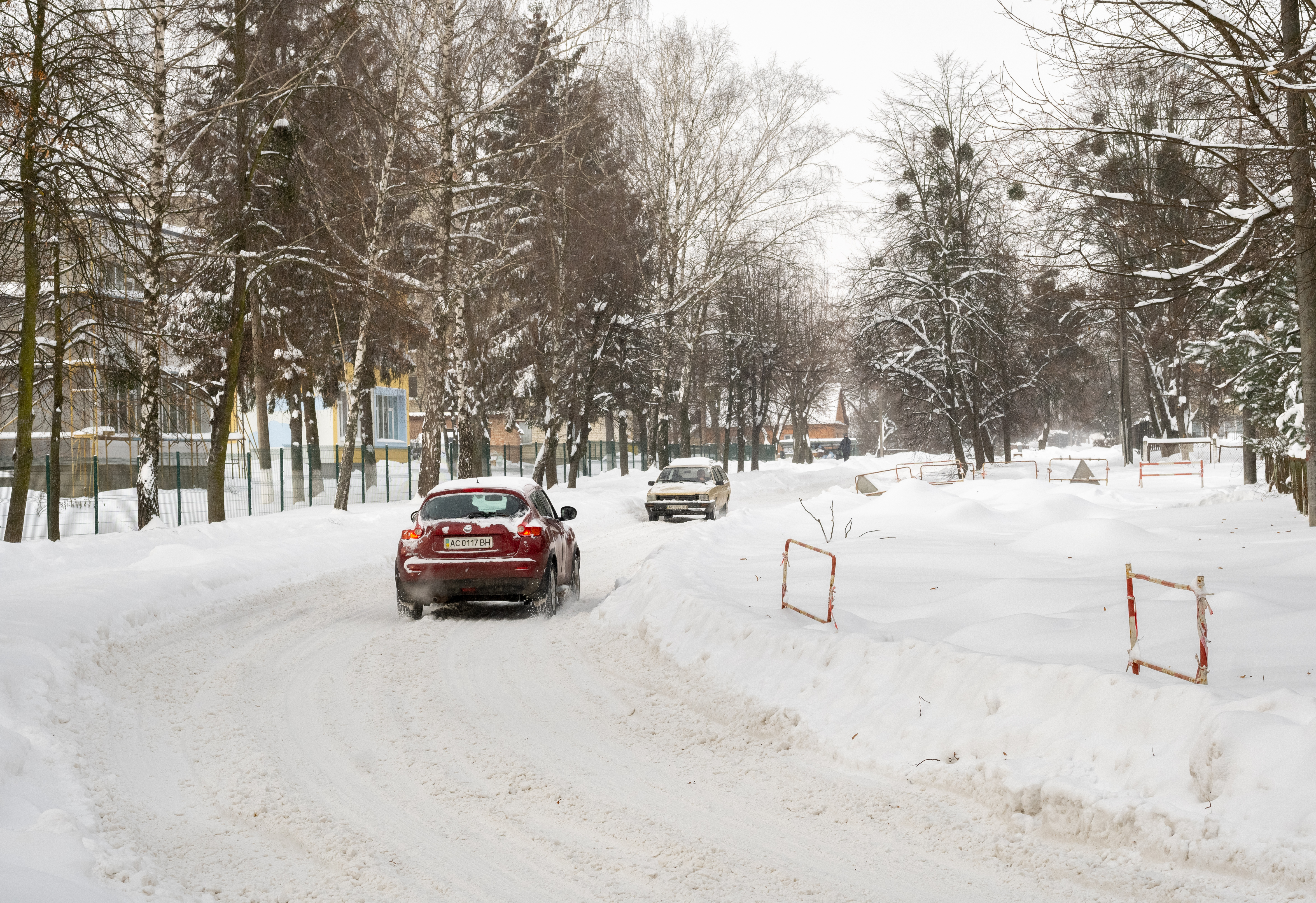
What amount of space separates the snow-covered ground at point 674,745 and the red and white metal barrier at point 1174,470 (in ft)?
77.3

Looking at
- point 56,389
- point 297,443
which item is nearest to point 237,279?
point 56,389

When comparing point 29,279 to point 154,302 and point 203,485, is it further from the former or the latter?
point 203,485


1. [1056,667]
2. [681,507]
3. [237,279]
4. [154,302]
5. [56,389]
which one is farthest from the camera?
[681,507]

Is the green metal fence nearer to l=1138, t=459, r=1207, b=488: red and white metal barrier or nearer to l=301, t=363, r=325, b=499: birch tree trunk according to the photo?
l=301, t=363, r=325, b=499: birch tree trunk

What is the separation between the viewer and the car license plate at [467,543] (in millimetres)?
12906

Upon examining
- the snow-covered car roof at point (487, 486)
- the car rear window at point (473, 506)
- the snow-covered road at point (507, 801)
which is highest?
the snow-covered car roof at point (487, 486)

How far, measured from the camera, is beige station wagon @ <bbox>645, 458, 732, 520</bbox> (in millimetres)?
→ 29219

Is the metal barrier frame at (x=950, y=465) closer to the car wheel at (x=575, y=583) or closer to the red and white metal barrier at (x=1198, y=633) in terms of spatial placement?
the car wheel at (x=575, y=583)

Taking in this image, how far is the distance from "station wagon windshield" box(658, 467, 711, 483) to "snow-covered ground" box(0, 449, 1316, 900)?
16285 millimetres

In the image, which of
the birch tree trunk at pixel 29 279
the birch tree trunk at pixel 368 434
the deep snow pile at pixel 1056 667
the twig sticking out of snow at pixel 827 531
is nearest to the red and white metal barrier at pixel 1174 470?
the twig sticking out of snow at pixel 827 531

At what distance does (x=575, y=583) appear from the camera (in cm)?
1505

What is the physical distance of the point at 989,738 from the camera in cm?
641

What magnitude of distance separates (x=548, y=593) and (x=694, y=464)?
1775cm

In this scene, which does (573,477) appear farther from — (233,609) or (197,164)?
(233,609)
